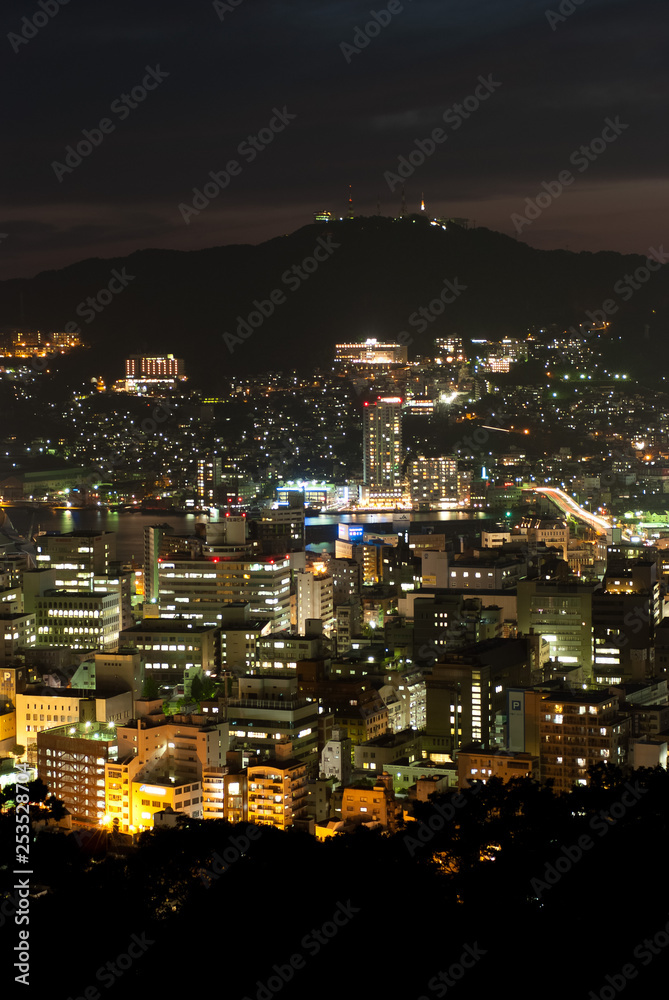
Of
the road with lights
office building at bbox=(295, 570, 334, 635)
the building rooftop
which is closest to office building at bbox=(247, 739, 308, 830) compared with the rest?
the building rooftop

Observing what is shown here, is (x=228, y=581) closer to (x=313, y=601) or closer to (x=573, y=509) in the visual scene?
(x=313, y=601)

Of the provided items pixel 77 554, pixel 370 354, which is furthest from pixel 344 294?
pixel 77 554

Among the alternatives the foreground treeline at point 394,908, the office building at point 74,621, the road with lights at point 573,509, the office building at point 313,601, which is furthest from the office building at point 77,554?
the foreground treeline at point 394,908

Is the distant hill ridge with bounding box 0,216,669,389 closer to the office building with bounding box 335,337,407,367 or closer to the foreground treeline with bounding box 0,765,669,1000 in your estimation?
the office building with bounding box 335,337,407,367

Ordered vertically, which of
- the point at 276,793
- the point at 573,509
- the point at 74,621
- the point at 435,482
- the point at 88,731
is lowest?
the point at 276,793

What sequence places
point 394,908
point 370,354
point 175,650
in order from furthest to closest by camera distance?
1. point 370,354
2. point 175,650
3. point 394,908

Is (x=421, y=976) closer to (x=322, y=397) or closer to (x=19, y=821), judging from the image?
(x=19, y=821)

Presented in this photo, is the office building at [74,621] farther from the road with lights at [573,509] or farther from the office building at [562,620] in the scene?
the road with lights at [573,509]
